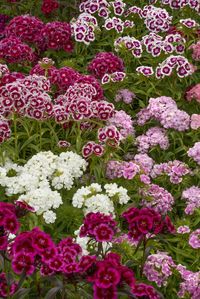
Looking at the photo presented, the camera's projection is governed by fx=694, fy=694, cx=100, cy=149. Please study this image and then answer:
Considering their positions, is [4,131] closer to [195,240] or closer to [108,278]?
[195,240]

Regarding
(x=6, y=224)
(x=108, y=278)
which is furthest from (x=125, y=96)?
(x=108, y=278)

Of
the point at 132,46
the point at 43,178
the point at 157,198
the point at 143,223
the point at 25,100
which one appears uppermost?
the point at 143,223

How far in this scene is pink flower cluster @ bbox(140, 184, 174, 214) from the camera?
536 cm

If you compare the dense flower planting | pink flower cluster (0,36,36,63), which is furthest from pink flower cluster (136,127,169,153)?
pink flower cluster (0,36,36,63)

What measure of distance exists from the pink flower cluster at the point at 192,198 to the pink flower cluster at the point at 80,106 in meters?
0.93

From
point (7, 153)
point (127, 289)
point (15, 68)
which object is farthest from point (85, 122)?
point (127, 289)

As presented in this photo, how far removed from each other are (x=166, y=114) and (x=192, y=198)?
0.97 metres

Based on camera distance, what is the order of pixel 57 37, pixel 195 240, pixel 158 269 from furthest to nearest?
1. pixel 57 37
2. pixel 195 240
3. pixel 158 269

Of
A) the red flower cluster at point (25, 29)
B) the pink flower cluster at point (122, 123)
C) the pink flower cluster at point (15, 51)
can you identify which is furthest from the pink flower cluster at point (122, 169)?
the red flower cluster at point (25, 29)

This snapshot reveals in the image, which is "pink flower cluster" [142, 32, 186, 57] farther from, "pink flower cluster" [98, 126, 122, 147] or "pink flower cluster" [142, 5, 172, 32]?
"pink flower cluster" [98, 126, 122, 147]

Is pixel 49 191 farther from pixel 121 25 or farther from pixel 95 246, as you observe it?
pixel 121 25

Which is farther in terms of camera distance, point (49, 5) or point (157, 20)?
point (49, 5)

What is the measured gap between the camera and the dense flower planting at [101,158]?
377 centimetres

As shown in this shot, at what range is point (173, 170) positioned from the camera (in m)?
5.58
